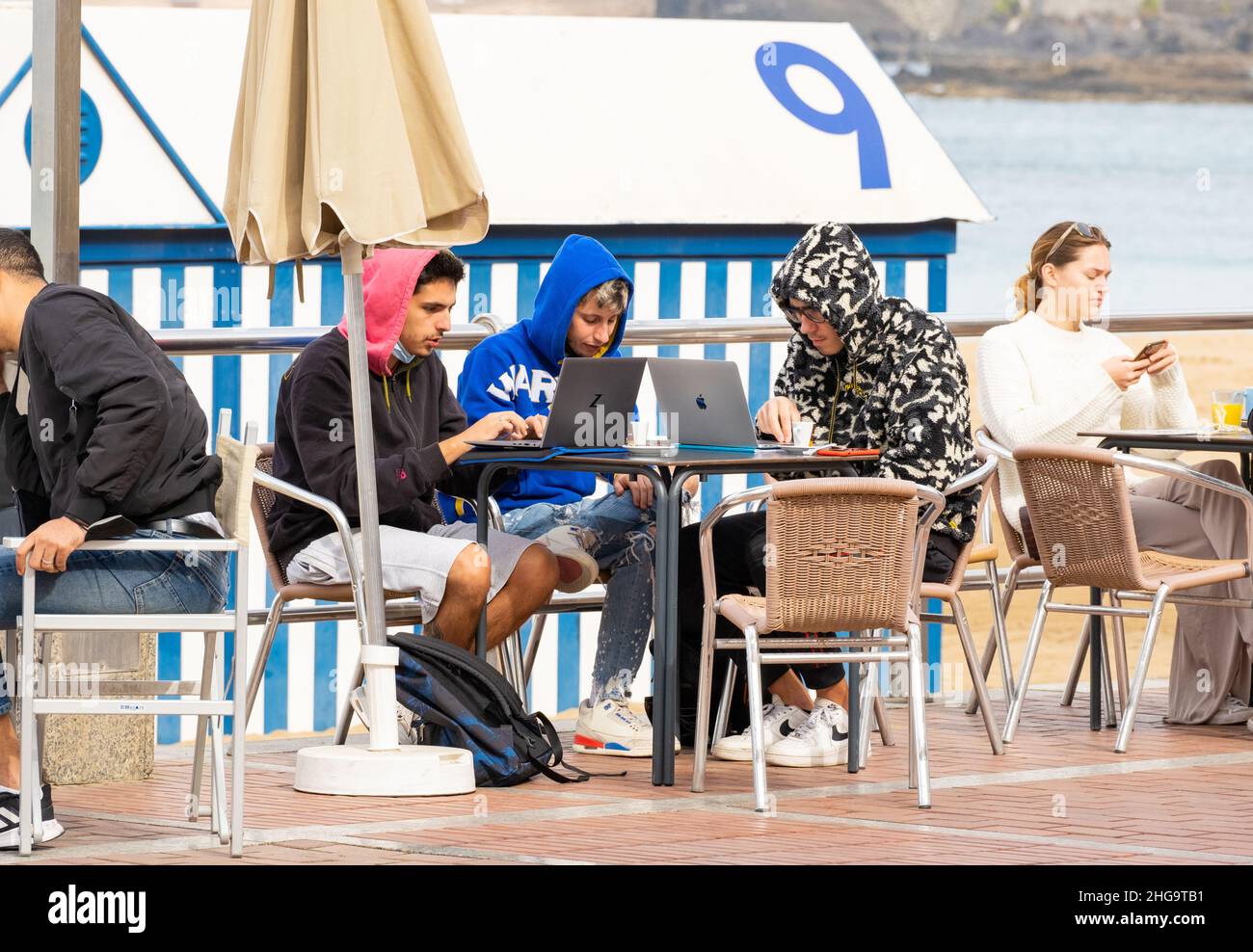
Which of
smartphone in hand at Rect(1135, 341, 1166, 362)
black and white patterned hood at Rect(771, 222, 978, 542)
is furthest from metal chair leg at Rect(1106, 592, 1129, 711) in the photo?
black and white patterned hood at Rect(771, 222, 978, 542)

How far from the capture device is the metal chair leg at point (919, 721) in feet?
14.9

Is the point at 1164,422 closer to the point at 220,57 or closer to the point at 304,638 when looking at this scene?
the point at 304,638

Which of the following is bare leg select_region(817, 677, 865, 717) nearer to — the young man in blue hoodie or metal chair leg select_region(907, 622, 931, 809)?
the young man in blue hoodie

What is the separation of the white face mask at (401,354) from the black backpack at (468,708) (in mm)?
814

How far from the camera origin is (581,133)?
12.4 meters

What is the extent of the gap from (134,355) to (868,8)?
3323 cm

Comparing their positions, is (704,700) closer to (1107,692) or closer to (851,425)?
(851,425)

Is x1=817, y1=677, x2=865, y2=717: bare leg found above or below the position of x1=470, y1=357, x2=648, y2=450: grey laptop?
below

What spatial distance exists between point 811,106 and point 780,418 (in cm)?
811

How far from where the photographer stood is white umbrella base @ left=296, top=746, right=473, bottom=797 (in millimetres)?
4617

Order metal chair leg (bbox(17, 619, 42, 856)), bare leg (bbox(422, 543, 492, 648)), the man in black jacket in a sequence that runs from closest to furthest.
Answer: metal chair leg (bbox(17, 619, 42, 856))
the man in black jacket
bare leg (bbox(422, 543, 492, 648))

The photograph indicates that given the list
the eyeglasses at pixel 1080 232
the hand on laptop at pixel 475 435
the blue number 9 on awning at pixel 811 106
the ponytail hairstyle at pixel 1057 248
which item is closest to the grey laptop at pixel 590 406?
the hand on laptop at pixel 475 435

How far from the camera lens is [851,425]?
18.6 feet

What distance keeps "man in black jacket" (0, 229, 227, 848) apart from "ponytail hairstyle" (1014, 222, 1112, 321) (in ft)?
10.1
